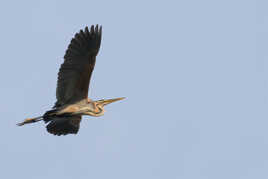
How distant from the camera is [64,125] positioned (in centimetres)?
Answer: 1722

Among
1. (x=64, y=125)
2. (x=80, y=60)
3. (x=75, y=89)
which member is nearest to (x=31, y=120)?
(x=64, y=125)

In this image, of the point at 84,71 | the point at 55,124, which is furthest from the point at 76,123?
the point at 84,71

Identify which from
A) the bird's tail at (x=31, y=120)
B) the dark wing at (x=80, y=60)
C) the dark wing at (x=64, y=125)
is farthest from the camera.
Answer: the dark wing at (x=64, y=125)

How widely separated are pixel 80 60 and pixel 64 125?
2.09 metres

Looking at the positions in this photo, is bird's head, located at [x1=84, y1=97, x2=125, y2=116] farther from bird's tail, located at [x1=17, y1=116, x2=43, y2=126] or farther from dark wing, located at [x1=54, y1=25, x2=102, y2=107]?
bird's tail, located at [x1=17, y1=116, x2=43, y2=126]

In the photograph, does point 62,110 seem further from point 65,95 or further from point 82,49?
point 82,49

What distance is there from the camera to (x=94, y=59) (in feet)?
52.7

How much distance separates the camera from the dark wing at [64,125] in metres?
17.1

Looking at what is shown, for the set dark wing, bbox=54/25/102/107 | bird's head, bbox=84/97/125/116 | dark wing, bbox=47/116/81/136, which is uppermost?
dark wing, bbox=54/25/102/107

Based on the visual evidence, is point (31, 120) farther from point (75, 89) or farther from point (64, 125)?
point (75, 89)

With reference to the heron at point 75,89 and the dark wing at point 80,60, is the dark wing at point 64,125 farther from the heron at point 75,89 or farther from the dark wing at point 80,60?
the dark wing at point 80,60

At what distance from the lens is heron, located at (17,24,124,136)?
52.4ft

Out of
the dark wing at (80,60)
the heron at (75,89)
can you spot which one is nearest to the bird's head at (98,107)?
the heron at (75,89)

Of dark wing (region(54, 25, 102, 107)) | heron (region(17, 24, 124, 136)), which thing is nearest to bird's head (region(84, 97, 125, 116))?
heron (region(17, 24, 124, 136))
